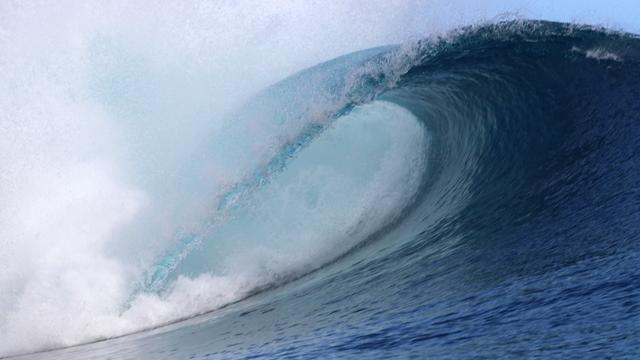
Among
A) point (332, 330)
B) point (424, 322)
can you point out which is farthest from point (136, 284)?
point (424, 322)

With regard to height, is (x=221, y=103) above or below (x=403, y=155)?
above

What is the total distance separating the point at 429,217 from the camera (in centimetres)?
863

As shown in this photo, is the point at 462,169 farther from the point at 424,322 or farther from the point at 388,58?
the point at 424,322

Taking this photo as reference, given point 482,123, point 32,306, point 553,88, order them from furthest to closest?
point 482,123 < point 553,88 < point 32,306

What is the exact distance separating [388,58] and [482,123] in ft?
5.70

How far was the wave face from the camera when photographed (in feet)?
13.2

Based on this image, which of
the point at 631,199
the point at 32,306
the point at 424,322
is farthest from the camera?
the point at 32,306

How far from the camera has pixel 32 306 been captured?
27.6ft

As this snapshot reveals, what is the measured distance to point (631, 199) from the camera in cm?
576

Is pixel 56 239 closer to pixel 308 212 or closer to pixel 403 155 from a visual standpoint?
pixel 308 212

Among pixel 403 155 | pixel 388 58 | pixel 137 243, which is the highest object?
pixel 388 58

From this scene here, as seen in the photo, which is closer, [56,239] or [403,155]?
[56,239]

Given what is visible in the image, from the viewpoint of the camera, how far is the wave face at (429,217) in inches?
158

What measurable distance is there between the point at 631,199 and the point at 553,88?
3.87 metres
